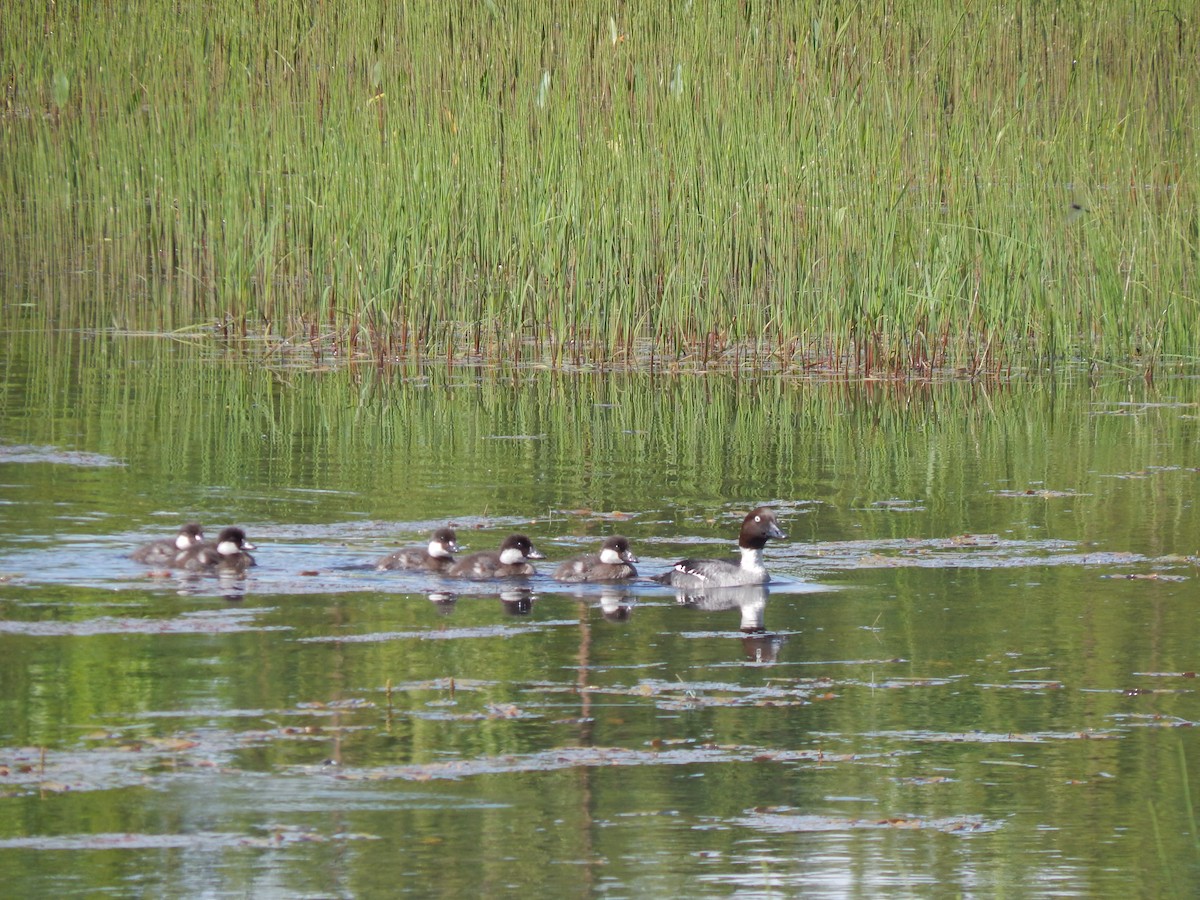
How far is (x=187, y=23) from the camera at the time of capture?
19.9 metres

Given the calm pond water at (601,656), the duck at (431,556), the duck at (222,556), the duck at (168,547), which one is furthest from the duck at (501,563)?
the duck at (168,547)

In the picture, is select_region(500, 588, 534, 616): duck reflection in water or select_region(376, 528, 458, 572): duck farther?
select_region(376, 528, 458, 572): duck

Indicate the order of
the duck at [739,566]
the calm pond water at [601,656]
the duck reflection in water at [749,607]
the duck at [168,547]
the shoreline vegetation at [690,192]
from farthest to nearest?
the shoreline vegetation at [690,192] < the duck at [168,547] < the duck at [739,566] < the duck reflection in water at [749,607] < the calm pond water at [601,656]

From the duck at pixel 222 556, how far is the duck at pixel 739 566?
6.11 feet

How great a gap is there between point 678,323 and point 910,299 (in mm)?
1721

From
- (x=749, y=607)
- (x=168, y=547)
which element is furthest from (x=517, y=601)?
(x=168, y=547)

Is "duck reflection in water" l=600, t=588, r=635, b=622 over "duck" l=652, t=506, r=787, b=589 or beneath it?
beneath

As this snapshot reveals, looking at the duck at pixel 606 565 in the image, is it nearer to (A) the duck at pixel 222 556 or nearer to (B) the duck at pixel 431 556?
(B) the duck at pixel 431 556

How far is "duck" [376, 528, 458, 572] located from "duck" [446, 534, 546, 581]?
0.06 m

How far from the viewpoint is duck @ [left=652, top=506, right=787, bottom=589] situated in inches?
383

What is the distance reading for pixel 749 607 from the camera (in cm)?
955

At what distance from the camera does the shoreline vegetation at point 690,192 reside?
16.4 metres

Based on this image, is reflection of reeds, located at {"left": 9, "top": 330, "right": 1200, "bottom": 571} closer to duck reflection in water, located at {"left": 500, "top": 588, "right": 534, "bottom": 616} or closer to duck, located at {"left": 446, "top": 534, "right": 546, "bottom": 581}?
duck, located at {"left": 446, "top": 534, "right": 546, "bottom": 581}

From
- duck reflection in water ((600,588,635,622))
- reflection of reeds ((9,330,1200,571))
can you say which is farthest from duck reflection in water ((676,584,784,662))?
reflection of reeds ((9,330,1200,571))
